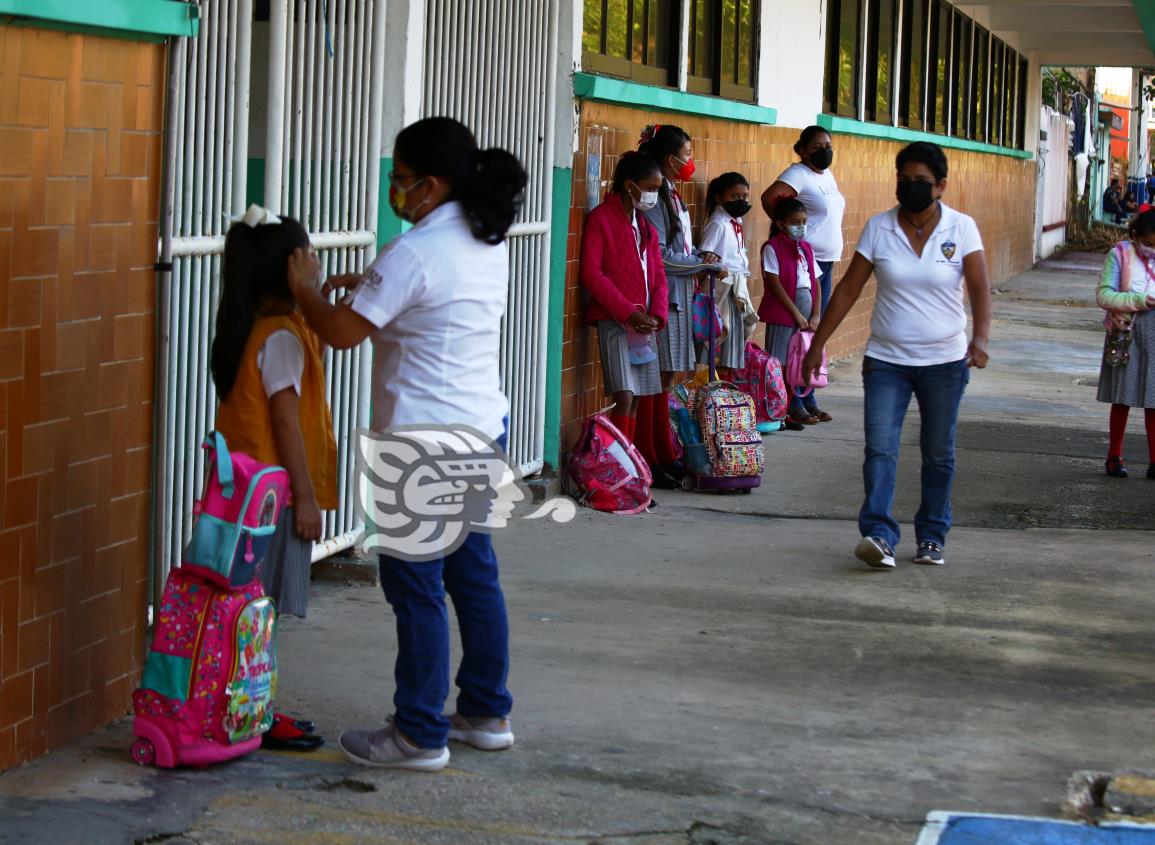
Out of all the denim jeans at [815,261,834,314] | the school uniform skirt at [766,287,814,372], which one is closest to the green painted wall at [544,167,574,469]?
the school uniform skirt at [766,287,814,372]

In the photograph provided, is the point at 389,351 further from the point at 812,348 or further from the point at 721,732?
the point at 812,348

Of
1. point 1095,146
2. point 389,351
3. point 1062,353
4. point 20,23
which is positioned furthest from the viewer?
point 1095,146

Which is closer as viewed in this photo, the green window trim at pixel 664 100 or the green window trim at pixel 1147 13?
the green window trim at pixel 664 100

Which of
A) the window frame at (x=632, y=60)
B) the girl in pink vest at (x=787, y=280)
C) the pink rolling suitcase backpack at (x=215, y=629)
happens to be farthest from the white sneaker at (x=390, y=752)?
the girl in pink vest at (x=787, y=280)

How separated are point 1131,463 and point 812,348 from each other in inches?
156

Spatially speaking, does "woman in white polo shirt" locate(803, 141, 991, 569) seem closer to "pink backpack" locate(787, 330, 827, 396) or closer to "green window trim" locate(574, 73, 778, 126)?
"green window trim" locate(574, 73, 778, 126)

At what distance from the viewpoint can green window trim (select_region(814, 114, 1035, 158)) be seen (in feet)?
46.8

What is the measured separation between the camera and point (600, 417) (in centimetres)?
867

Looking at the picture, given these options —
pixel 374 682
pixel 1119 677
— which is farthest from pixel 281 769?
pixel 1119 677

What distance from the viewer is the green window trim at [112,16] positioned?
13.3 feet

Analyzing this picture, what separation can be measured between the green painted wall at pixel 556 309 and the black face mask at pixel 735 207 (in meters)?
1.82

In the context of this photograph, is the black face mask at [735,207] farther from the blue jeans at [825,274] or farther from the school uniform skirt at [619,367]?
the school uniform skirt at [619,367]

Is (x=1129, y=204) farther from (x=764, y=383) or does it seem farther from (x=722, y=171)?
(x=764, y=383)

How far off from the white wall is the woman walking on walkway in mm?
3560
